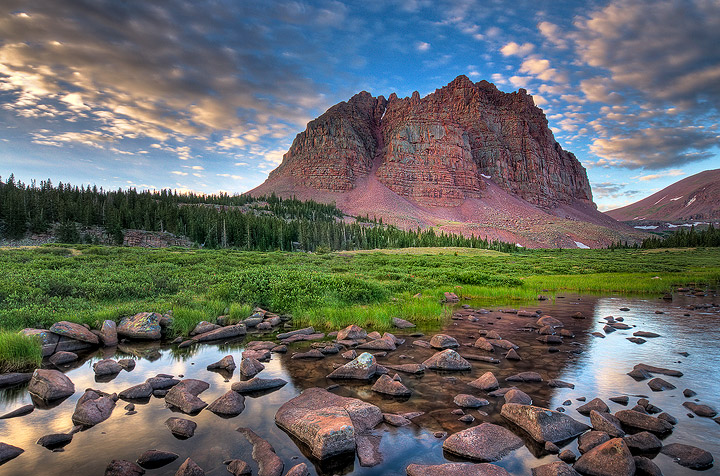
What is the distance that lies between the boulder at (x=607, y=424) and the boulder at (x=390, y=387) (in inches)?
137

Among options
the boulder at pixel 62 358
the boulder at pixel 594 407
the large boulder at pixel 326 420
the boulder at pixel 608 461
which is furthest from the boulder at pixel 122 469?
the boulder at pixel 594 407

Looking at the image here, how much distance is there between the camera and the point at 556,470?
493cm

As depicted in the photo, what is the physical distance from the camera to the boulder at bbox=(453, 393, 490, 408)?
732cm

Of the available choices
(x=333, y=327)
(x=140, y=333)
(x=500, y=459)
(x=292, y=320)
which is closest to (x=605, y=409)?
(x=500, y=459)

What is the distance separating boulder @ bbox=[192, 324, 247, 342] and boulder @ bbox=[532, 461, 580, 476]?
35.3 ft

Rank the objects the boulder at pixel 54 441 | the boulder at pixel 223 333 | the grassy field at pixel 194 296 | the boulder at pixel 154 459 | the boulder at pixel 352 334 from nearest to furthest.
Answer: the boulder at pixel 154 459 → the boulder at pixel 54 441 → the boulder at pixel 223 333 → the boulder at pixel 352 334 → the grassy field at pixel 194 296

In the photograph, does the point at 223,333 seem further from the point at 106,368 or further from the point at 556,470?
the point at 556,470

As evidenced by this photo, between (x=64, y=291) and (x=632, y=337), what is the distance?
78.1ft

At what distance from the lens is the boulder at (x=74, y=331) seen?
1088 cm

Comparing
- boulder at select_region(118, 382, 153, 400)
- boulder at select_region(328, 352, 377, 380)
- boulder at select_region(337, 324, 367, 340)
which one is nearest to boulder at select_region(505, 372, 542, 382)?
boulder at select_region(328, 352, 377, 380)

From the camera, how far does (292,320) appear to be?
52.2 ft

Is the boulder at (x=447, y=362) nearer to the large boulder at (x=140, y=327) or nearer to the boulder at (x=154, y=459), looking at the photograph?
the boulder at (x=154, y=459)

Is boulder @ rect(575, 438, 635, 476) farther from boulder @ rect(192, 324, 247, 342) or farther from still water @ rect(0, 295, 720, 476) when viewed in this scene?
boulder @ rect(192, 324, 247, 342)

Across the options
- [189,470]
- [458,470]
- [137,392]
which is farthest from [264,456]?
[137,392]
